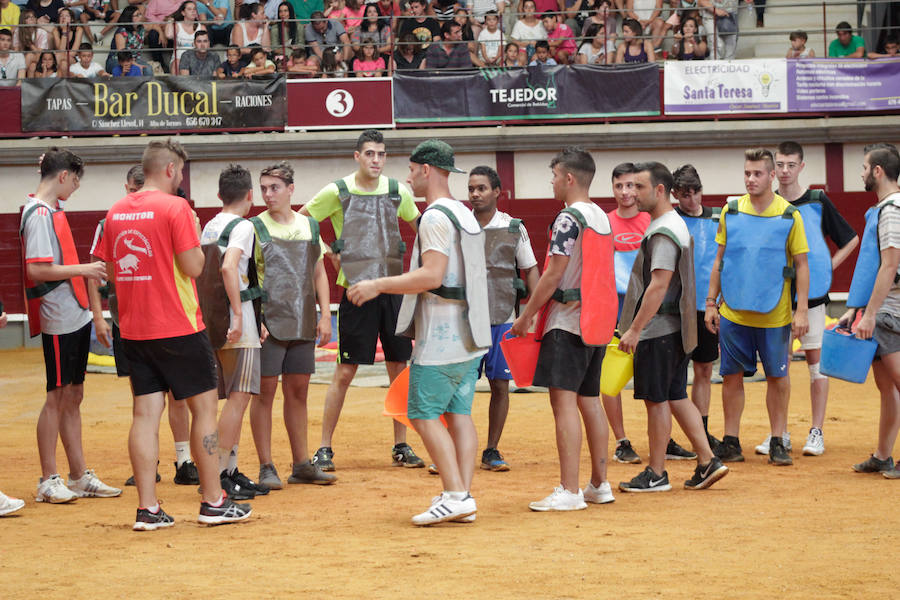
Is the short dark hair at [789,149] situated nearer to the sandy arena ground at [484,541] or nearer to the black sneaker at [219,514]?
the sandy arena ground at [484,541]

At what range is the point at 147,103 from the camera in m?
17.8

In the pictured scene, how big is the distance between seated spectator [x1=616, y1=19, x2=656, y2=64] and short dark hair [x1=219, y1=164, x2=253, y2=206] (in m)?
12.8

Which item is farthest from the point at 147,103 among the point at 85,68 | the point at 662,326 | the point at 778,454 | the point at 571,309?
the point at 571,309

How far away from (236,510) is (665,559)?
227cm

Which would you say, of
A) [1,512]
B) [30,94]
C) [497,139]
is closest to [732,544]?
[1,512]

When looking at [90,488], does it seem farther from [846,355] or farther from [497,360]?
[846,355]

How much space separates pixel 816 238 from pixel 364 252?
316 centimetres

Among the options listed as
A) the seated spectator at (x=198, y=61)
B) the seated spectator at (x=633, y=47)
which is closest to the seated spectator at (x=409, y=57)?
the seated spectator at (x=198, y=61)

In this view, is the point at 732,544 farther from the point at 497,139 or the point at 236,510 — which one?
the point at 497,139

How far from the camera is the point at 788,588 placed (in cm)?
432

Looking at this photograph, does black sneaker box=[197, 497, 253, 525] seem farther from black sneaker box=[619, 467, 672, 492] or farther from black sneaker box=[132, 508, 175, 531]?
black sneaker box=[619, 467, 672, 492]

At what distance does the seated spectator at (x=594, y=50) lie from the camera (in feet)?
60.8

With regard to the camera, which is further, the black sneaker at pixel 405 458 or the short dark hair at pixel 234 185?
the black sneaker at pixel 405 458

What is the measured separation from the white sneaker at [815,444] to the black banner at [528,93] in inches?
418
